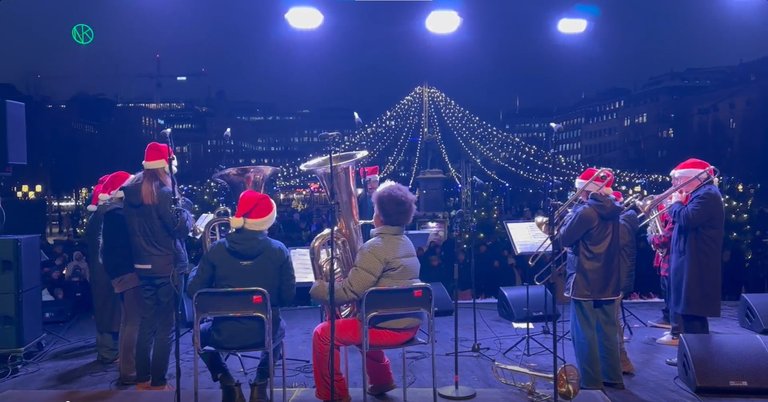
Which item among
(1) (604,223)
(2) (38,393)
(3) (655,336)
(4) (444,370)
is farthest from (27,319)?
(3) (655,336)

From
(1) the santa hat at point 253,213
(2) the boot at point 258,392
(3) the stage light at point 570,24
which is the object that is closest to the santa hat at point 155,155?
(1) the santa hat at point 253,213

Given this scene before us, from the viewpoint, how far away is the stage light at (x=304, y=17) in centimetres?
795

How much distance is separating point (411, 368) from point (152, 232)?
2503 mm

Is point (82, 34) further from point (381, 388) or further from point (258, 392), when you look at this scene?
point (381, 388)

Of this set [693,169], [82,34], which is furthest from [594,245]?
[82,34]

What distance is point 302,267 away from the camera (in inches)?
181

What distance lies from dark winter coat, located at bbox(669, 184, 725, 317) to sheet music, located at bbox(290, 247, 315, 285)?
3.20m

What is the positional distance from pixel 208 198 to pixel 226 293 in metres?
6.59

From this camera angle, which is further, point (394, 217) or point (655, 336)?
point (655, 336)

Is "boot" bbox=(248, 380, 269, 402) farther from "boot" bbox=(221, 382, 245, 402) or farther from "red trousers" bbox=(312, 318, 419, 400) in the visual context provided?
"red trousers" bbox=(312, 318, 419, 400)

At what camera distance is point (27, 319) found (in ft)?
17.1

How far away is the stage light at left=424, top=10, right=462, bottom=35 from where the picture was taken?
8.16 m

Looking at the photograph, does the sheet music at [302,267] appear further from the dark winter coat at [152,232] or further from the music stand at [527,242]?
the music stand at [527,242]

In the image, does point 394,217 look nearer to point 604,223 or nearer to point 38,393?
point 604,223
